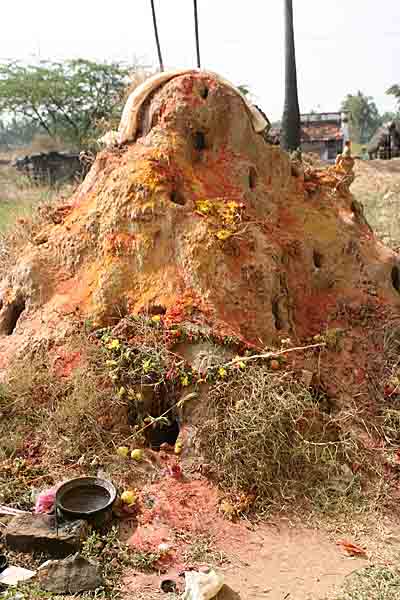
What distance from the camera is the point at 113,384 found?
4.12 metres

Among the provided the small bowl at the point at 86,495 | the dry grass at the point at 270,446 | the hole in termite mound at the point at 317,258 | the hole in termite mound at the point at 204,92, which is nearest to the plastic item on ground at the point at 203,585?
the small bowl at the point at 86,495

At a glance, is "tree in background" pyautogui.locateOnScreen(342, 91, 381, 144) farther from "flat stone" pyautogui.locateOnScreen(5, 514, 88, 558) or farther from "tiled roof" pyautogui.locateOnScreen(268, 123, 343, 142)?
"flat stone" pyautogui.locateOnScreen(5, 514, 88, 558)

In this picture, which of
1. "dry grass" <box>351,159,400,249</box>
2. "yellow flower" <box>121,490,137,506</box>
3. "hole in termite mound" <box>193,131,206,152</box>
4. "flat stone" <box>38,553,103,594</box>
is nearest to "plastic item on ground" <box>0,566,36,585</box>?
"flat stone" <box>38,553,103,594</box>

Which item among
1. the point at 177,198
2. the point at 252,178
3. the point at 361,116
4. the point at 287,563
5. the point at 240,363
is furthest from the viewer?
the point at 361,116

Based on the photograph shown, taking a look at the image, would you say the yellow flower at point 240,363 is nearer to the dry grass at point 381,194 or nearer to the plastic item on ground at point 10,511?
the plastic item on ground at point 10,511

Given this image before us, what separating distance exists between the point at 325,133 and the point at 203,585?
64.9ft

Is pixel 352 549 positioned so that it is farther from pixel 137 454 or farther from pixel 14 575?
pixel 14 575

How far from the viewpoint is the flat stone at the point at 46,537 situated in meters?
3.14

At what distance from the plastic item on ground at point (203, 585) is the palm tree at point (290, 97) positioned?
35.2 feet

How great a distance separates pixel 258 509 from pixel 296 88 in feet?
35.5

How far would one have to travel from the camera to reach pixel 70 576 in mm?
2857

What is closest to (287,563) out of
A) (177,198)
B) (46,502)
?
(46,502)

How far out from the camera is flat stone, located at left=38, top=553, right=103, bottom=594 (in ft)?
9.26

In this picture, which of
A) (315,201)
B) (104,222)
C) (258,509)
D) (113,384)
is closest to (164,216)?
(104,222)
